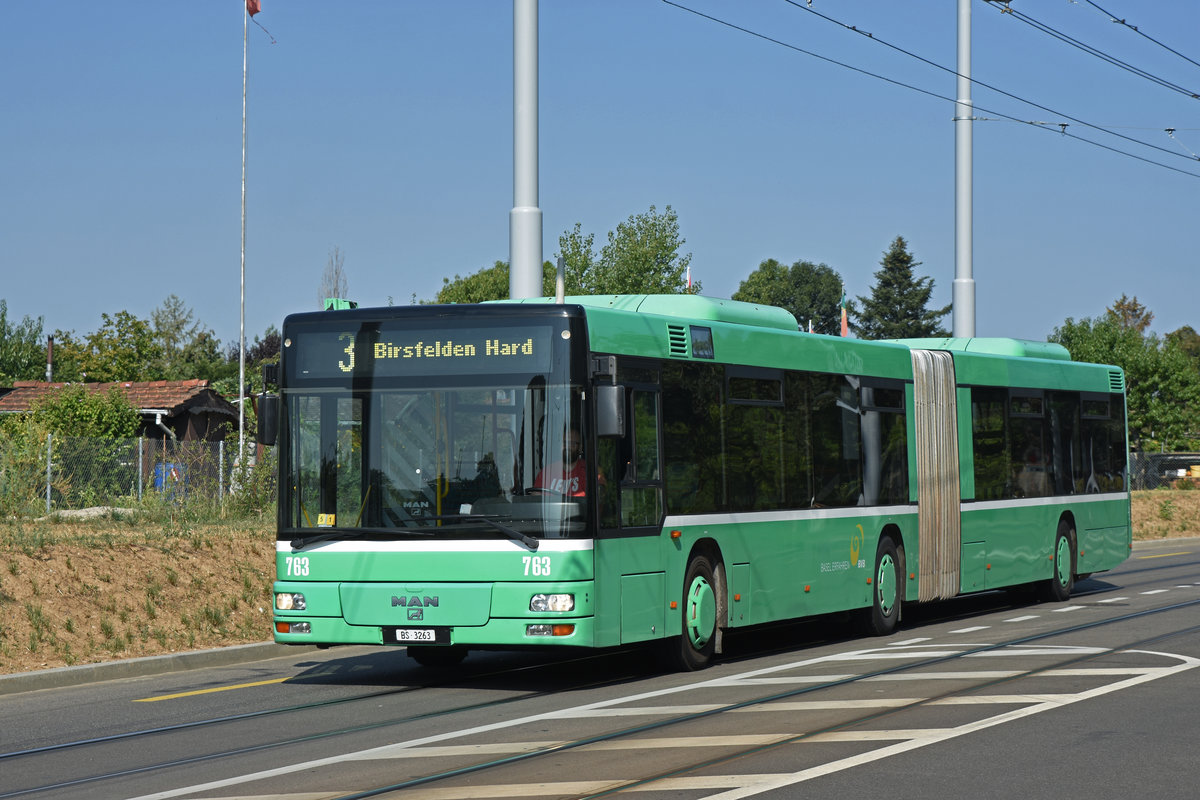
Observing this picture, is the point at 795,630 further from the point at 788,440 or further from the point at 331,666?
the point at 331,666

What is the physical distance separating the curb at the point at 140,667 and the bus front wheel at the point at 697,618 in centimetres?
446

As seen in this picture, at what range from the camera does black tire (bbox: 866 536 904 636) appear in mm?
16750

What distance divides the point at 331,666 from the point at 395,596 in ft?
9.14

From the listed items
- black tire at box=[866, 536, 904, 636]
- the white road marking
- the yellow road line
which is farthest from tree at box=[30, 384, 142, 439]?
the white road marking

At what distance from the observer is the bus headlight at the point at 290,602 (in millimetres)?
12596

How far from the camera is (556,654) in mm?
15250

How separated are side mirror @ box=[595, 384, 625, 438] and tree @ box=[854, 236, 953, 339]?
98686 mm

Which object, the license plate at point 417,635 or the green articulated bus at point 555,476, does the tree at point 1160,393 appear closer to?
the green articulated bus at point 555,476

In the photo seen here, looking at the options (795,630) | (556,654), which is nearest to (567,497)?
(556,654)

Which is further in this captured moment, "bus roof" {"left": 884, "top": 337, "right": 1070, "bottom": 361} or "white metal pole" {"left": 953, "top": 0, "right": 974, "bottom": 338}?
"white metal pole" {"left": 953, "top": 0, "right": 974, "bottom": 338}

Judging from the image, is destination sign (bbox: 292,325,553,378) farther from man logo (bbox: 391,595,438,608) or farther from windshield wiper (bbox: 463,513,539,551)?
man logo (bbox: 391,595,438,608)

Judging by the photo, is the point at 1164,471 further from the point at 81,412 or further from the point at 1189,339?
the point at 1189,339

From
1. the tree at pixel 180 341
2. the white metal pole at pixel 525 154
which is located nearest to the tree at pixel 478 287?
the tree at pixel 180 341

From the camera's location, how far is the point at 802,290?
123 m
